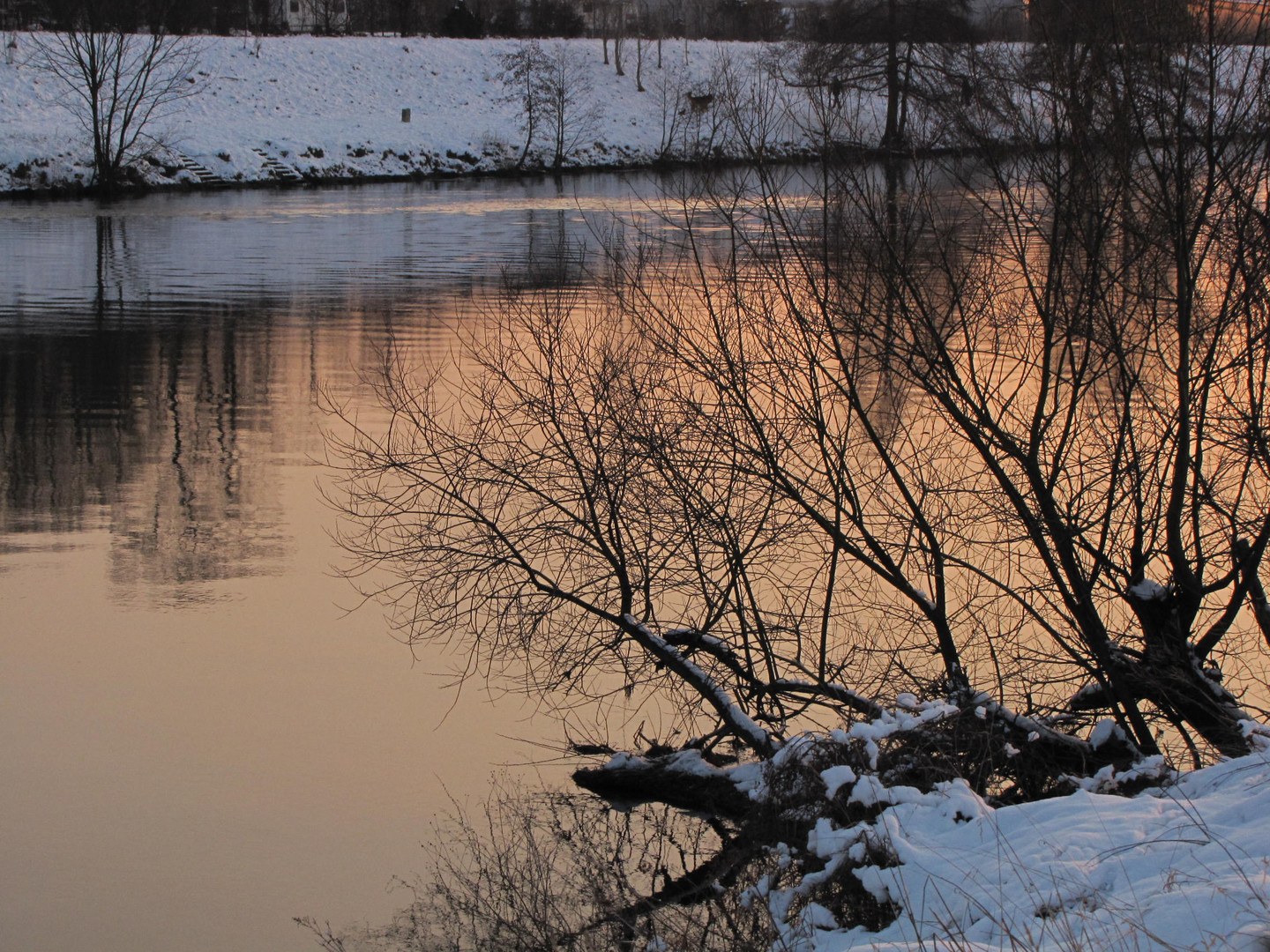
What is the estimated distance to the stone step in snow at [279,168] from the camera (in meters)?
52.7

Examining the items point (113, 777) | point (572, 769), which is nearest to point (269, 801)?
point (113, 777)

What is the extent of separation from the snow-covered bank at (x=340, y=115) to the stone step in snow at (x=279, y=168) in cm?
7

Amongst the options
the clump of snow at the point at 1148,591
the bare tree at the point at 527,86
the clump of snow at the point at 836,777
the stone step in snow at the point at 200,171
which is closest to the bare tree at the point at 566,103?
the bare tree at the point at 527,86

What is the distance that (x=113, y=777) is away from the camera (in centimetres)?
845

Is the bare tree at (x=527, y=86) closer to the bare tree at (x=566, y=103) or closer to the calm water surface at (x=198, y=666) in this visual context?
the bare tree at (x=566, y=103)

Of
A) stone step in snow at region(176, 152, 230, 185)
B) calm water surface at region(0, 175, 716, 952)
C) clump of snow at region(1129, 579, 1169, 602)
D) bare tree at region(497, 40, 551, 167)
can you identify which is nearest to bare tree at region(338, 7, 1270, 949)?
clump of snow at region(1129, 579, 1169, 602)

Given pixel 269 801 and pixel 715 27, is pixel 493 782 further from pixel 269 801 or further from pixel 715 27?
pixel 715 27

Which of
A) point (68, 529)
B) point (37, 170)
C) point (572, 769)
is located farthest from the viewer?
point (37, 170)

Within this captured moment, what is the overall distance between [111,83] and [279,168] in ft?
36.4

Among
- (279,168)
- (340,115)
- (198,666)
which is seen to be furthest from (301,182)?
(198,666)

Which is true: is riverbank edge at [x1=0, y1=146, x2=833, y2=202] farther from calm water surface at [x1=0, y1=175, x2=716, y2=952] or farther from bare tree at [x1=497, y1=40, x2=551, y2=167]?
calm water surface at [x1=0, y1=175, x2=716, y2=952]

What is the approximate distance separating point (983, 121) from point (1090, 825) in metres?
4.94

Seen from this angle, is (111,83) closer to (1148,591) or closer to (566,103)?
(566,103)

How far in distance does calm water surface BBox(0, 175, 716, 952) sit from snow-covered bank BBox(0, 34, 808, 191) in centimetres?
2555
